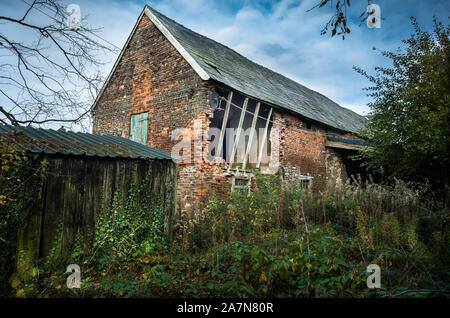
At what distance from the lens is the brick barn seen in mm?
8523

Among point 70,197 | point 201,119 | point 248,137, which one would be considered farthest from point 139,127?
point 70,197

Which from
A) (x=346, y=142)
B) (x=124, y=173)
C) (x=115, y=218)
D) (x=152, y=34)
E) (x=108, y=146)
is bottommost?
(x=115, y=218)

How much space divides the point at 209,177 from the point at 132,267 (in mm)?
4053

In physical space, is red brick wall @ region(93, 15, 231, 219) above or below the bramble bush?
above

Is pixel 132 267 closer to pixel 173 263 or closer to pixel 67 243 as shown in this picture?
pixel 173 263

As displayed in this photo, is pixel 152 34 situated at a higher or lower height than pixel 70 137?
higher

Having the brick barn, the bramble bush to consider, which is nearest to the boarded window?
the brick barn

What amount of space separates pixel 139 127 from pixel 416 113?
9.11 meters

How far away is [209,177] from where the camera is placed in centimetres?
826

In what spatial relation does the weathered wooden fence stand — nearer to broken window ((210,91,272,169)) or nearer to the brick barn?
the brick barn

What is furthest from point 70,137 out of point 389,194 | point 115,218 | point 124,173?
point 389,194

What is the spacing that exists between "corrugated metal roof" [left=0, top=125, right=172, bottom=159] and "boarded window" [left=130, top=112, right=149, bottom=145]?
3.81 metres

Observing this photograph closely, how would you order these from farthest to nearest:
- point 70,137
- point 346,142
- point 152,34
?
point 346,142 → point 152,34 → point 70,137

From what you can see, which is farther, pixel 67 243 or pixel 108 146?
pixel 108 146
